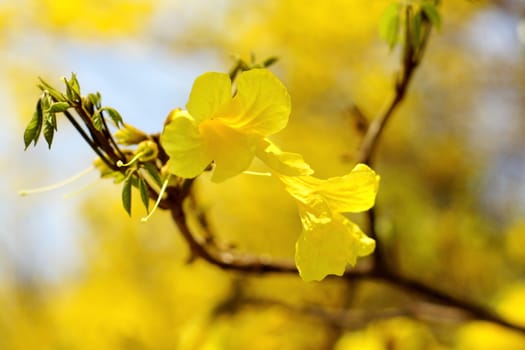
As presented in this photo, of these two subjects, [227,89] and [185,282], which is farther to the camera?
[185,282]

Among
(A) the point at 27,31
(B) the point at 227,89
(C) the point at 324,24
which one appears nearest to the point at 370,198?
(B) the point at 227,89

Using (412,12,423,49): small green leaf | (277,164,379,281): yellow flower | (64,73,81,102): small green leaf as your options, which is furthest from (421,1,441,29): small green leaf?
(64,73,81,102): small green leaf

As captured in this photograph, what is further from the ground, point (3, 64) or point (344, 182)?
point (344, 182)

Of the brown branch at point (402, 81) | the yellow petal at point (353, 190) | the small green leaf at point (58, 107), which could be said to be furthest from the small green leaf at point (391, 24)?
the small green leaf at point (58, 107)

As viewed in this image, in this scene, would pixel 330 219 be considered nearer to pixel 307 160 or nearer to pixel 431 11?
pixel 431 11

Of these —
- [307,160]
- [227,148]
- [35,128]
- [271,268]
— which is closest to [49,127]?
[35,128]

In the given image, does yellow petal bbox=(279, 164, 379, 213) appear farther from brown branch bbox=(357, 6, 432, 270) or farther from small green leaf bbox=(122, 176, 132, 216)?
brown branch bbox=(357, 6, 432, 270)

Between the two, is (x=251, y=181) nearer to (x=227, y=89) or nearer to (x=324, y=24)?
(x=324, y=24)
